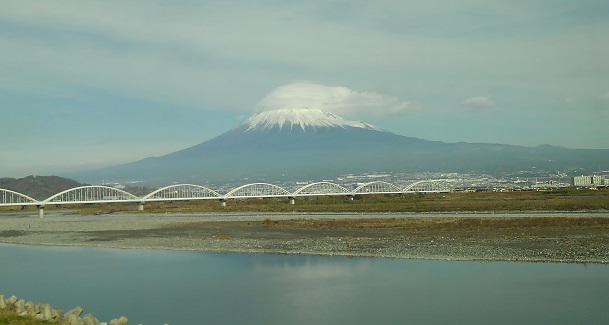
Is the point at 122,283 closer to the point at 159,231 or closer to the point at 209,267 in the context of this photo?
the point at 209,267

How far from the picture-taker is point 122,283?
1930 centimetres

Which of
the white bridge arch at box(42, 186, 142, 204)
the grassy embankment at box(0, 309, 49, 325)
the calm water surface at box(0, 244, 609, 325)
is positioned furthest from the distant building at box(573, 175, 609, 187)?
the grassy embankment at box(0, 309, 49, 325)

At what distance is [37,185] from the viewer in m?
154

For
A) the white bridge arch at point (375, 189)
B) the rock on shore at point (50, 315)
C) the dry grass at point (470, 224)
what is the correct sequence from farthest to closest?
1. the white bridge arch at point (375, 189)
2. the dry grass at point (470, 224)
3. the rock on shore at point (50, 315)

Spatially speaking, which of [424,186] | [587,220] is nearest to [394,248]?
[587,220]

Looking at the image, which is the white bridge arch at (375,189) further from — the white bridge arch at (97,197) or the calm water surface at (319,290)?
the calm water surface at (319,290)

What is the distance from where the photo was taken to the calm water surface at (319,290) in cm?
1377

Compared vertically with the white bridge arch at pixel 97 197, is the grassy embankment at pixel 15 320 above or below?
below

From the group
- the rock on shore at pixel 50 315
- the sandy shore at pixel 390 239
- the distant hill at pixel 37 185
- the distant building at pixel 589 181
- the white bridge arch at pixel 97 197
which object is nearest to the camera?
the rock on shore at pixel 50 315

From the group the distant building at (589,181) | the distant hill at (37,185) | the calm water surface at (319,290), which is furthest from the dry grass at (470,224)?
the distant hill at (37,185)

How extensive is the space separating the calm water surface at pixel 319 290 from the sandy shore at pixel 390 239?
5.91ft

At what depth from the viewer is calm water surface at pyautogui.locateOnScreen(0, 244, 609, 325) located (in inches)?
542

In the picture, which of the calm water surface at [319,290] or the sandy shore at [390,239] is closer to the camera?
the calm water surface at [319,290]

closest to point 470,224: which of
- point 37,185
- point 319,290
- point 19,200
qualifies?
point 319,290
